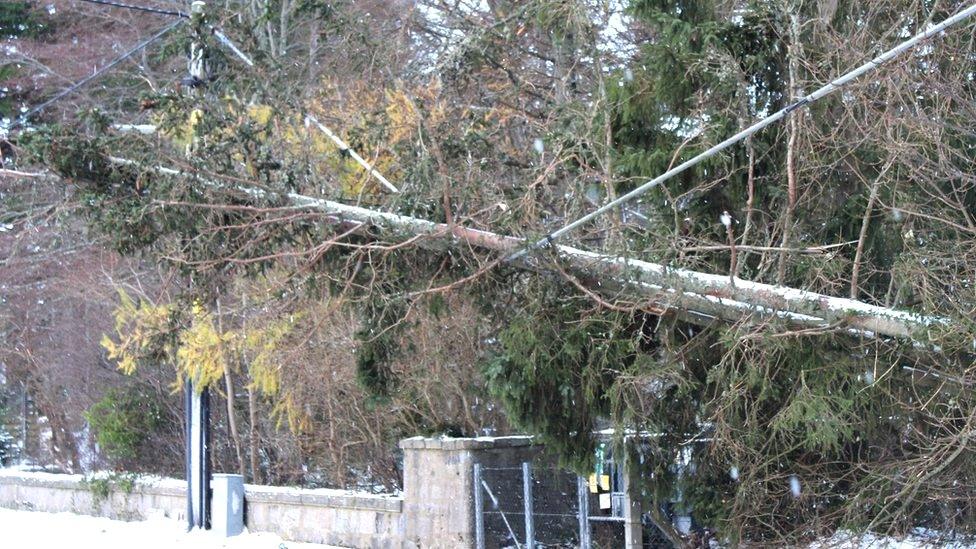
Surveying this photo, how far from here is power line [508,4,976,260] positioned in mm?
7025

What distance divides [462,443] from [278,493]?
343 cm

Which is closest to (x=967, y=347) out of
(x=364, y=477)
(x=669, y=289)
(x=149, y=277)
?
(x=669, y=289)

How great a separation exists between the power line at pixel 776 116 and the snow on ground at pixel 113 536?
6.00 m

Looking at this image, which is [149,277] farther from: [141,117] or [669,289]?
[669,289]

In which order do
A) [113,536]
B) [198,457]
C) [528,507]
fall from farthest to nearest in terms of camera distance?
[113,536], [198,457], [528,507]

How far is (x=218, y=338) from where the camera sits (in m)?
14.8

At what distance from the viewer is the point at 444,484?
11.9 meters

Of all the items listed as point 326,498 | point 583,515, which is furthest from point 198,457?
point 583,515

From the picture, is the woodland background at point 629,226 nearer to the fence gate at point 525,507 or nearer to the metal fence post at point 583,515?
the metal fence post at point 583,515

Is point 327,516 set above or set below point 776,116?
below

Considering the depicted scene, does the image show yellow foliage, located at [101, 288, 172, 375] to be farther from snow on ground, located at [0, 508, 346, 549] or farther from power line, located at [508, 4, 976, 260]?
power line, located at [508, 4, 976, 260]

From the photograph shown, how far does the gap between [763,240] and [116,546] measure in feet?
29.8

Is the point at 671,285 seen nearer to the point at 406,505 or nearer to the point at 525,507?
the point at 525,507

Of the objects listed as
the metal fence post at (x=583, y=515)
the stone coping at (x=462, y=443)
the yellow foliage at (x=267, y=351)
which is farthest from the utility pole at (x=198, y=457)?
the metal fence post at (x=583, y=515)
